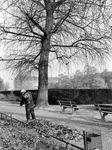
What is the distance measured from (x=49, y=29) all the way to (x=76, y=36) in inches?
91.1

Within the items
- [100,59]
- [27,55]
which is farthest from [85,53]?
[27,55]

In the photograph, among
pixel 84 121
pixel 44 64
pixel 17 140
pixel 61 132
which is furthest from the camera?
pixel 44 64

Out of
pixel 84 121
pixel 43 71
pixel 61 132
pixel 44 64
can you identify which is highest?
pixel 44 64

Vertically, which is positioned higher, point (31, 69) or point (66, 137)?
point (31, 69)

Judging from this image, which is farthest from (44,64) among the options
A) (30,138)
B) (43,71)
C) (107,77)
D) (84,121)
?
(107,77)

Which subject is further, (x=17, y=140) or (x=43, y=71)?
(x=43, y=71)

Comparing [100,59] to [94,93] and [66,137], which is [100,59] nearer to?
[94,93]

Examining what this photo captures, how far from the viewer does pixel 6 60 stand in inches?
714

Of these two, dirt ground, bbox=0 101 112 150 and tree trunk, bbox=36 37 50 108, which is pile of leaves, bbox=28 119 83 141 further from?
tree trunk, bbox=36 37 50 108

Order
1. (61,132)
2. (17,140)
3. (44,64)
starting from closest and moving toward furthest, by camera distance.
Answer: (17,140)
(61,132)
(44,64)

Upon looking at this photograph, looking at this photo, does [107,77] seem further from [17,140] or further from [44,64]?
[17,140]

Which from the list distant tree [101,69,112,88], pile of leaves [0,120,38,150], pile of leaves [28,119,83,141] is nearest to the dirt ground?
pile of leaves [28,119,83,141]

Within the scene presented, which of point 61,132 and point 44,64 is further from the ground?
point 44,64

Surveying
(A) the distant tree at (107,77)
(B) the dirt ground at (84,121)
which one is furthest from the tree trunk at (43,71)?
(A) the distant tree at (107,77)
